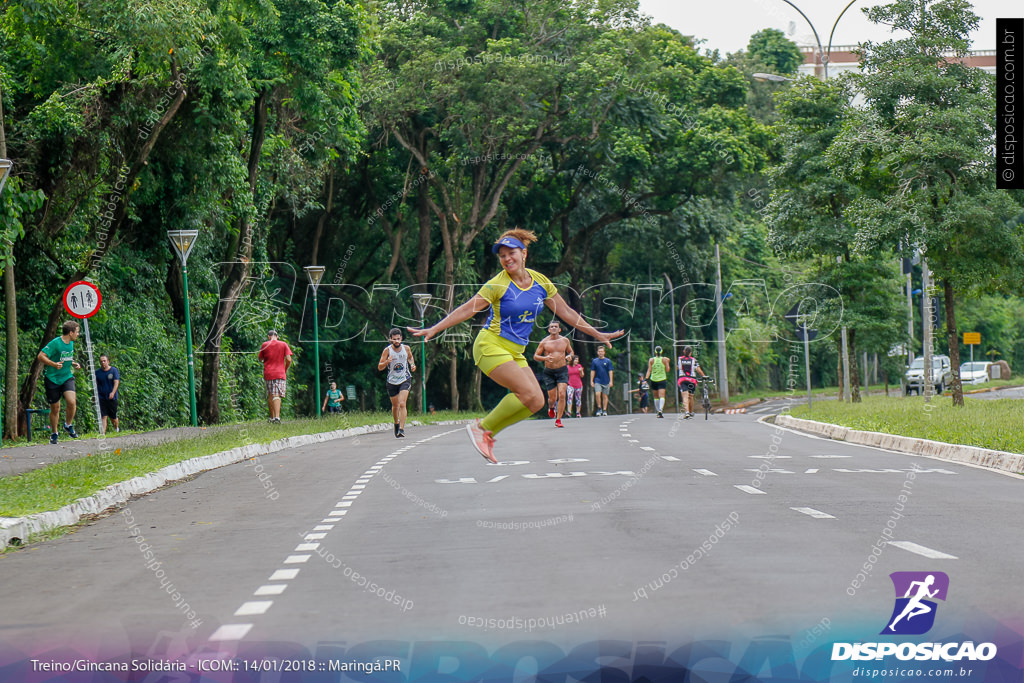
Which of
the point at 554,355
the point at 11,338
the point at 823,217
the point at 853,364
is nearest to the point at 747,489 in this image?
the point at 554,355

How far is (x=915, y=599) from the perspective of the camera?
6496mm

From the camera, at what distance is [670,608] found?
21.1ft

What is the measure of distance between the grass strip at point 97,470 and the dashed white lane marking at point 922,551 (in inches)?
282

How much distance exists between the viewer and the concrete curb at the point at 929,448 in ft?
51.7

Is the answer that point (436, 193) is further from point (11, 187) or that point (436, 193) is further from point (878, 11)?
point (11, 187)

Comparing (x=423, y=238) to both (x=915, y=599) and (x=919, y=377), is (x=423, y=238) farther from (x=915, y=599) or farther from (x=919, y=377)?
(x=915, y=599)

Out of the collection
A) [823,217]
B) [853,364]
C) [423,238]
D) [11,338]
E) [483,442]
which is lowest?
[483,442]

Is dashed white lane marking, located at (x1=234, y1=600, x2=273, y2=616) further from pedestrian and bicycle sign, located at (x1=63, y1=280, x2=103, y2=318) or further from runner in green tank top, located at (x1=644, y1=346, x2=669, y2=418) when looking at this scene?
runner in green tank top, located at (x1=644, y1=346, x2=669, y2=418)

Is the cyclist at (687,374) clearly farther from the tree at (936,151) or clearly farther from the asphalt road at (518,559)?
the asphalt road at (518,559)

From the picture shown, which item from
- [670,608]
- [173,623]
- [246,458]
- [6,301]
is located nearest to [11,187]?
[6,301]

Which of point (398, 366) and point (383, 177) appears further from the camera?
point (383, 177)

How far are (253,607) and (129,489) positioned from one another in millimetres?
8282

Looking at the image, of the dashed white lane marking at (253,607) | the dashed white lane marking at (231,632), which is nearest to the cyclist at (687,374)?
the dashed white lane marking at (253,607)

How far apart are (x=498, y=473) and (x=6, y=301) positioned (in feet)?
37.3
